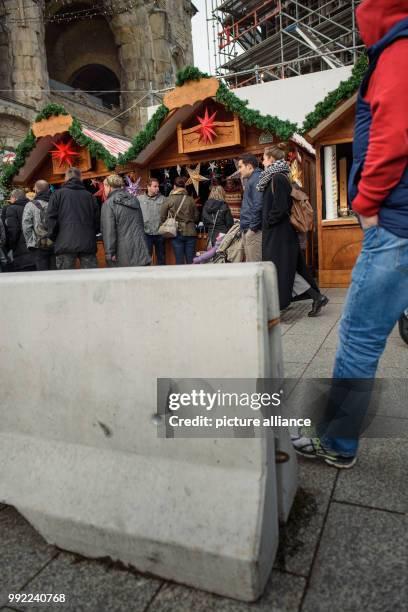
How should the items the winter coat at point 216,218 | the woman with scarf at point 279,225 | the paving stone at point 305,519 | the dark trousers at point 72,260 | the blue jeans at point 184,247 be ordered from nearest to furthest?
the paving stone at point 305,519, the woman with scarf at point 279,225, the dark trousers at point 72,260, the winter coat at point 216,218, the blue jeans at point 184,247

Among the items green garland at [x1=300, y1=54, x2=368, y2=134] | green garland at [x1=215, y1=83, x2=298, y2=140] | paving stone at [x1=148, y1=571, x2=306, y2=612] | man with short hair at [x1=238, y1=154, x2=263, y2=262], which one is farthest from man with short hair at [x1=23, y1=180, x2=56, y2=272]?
paving stone at [x1=148, y1=571, x2=306, y2=612]

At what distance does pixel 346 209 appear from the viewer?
8609 millimetres

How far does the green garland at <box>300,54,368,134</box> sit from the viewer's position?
686 cm

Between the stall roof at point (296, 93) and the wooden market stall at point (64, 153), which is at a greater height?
the stall roof at point (296, 93)

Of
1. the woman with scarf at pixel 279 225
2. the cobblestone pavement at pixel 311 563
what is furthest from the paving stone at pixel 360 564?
the woman with scarf at pixel 279 225

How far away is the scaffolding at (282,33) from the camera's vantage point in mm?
20625

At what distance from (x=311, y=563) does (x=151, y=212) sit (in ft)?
27.1

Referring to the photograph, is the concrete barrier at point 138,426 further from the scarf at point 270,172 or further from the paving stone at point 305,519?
the scarf at point 270,172

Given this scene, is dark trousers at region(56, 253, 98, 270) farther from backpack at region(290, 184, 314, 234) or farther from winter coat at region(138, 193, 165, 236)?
backpack at region(290, 184, 314, 234)

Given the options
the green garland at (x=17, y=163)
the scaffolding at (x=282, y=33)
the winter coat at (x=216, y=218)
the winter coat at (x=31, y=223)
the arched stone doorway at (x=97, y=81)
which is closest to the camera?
the winter coat at (x=31, y=223)

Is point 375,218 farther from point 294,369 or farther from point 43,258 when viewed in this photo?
point 43,258

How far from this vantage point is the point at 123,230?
6.98 meters

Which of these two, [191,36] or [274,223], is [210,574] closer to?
[274,223]

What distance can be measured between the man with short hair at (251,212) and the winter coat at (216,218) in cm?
229
